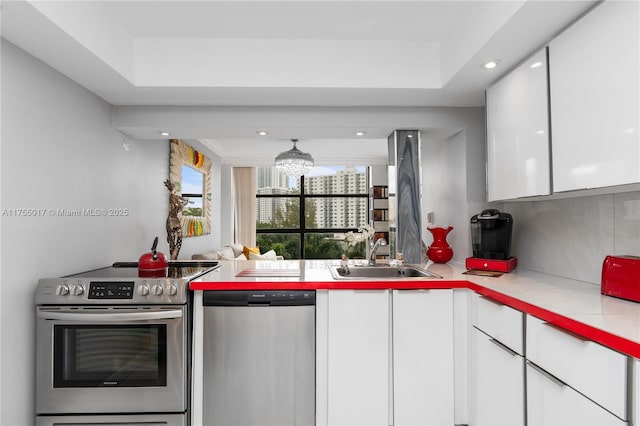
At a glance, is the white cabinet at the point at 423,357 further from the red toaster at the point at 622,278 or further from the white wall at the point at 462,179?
the white wall at the point at 462,179

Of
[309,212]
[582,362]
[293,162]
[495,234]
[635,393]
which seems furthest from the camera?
[309,212]

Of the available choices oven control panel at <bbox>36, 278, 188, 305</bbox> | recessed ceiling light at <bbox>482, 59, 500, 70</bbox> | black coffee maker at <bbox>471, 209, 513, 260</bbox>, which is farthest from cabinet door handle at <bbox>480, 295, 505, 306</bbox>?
oven control panel at <bbox>36, 278, 188, 305</bbox>

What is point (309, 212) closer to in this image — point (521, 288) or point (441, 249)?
point (441, 249)

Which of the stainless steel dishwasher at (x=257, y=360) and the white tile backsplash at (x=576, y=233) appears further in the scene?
the stainless steel dishwasher at (x=257, y=360)

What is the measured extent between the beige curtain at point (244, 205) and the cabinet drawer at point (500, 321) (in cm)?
494

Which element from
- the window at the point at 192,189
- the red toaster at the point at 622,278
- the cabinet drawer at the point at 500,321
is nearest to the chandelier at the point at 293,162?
the window at the point at 192,189

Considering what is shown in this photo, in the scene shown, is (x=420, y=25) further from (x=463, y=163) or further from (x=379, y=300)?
(x=379, y=300)

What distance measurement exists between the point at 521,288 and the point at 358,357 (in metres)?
0.92

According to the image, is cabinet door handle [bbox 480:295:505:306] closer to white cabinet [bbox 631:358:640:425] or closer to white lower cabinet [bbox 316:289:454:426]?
white lower cabinet [bbox 316:289:454:426]

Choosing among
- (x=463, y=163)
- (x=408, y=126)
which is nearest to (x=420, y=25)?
(x=408, y=126)

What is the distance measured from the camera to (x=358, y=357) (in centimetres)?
198

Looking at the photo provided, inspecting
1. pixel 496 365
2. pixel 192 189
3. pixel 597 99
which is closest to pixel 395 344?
pixel 496 365

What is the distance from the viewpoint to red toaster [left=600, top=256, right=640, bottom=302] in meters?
1.44

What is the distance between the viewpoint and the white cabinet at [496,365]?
153 centimetres
